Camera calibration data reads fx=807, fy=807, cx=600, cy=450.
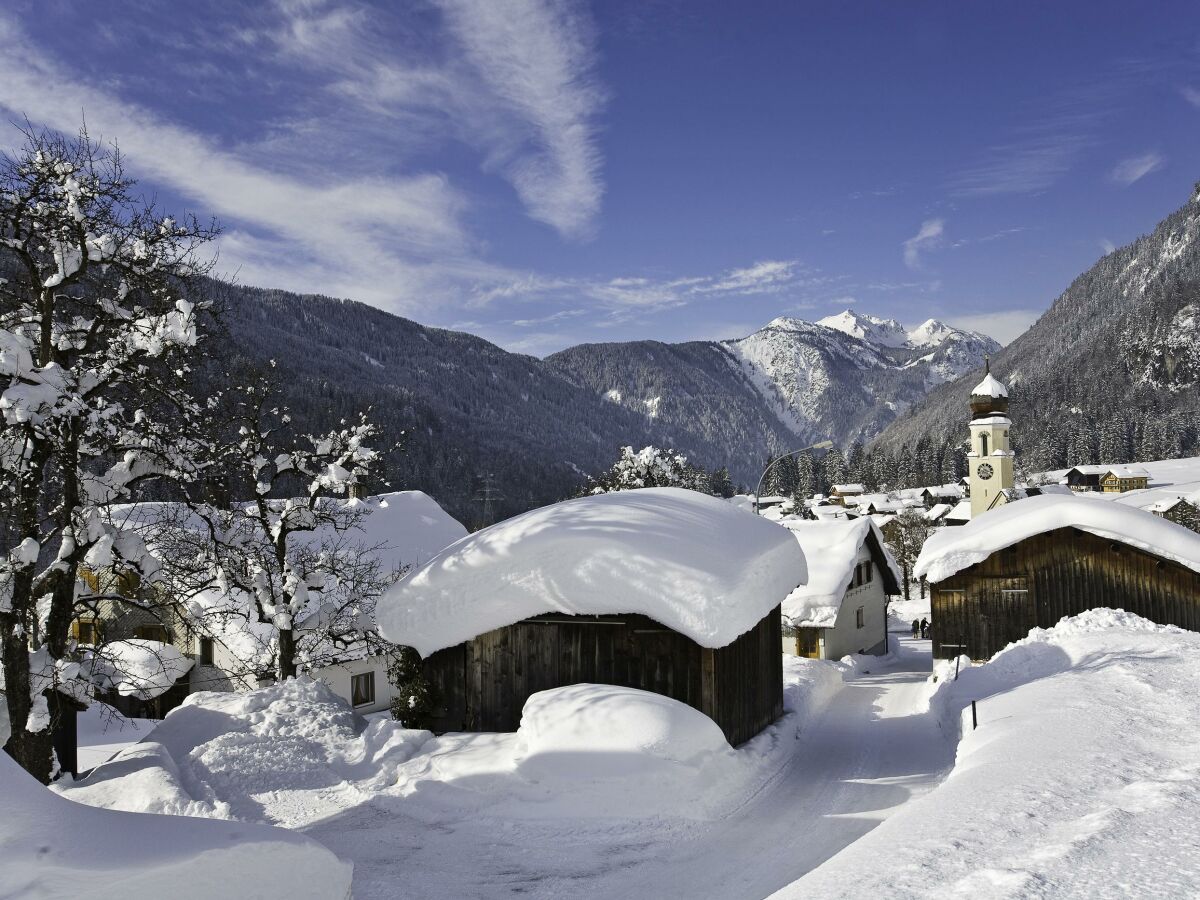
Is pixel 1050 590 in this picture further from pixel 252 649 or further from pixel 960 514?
pixel 960 514

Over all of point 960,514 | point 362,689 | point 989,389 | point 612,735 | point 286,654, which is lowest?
point 362,689

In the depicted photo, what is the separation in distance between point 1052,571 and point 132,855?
2533 cm

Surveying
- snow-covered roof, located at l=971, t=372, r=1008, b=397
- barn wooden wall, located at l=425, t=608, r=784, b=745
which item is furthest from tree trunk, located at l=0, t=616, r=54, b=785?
snow-covered roof, located at l=971, t=372, r=1008, b=397

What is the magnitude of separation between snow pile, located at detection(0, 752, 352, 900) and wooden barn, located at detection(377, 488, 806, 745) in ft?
27.3

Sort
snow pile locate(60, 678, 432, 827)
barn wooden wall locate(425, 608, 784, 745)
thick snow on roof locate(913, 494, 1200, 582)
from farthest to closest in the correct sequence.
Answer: thick snow on roof locate(913, 494, 1200, 582), barn wooden wall locate(425, 608, 784, 745), snow pile locate(60, 678, 432, 827)

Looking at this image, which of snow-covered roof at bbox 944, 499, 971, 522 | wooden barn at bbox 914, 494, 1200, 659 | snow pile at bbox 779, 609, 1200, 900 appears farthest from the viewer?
snow-covered roof at bbox 944, 499, 971, 522

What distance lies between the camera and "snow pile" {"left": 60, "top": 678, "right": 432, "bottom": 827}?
1212 cm

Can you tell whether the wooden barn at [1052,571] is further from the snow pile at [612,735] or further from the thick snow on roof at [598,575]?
the snow pile at [612,735]

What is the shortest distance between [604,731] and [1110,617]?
1682 cm

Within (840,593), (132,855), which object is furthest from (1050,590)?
(132,855)

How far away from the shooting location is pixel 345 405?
12356cm

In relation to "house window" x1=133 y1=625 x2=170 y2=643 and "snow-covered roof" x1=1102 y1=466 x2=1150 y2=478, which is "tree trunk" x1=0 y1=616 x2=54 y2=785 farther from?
"snow-covered roof" x1=1102 y1=466 x2=1150 y2=478

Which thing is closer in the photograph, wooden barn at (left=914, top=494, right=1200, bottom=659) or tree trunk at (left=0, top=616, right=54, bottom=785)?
tree trunk at (left=0, top=616, right=54, bottom=785)

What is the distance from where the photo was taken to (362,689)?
30.2 m
